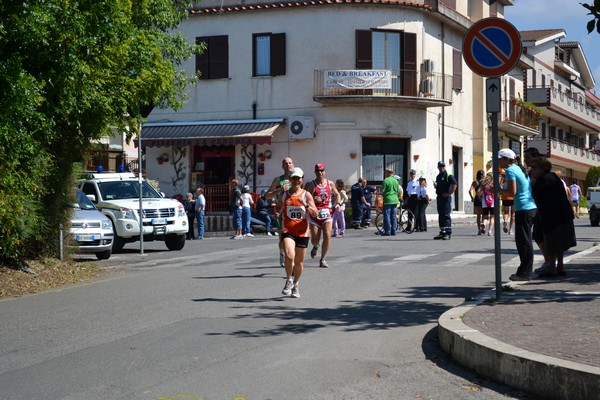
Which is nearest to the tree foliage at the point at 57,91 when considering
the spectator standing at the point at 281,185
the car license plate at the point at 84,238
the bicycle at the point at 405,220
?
the car license plate at the point at 84,238

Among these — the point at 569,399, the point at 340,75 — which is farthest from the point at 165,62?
the point at 340,75

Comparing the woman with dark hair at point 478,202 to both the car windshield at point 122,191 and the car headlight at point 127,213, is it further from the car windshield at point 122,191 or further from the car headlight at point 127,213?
the car headlight at point 127,213

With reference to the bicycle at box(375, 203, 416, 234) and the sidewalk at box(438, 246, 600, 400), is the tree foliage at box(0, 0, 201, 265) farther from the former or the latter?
the bicycle at box(375, 203, 416, 234)

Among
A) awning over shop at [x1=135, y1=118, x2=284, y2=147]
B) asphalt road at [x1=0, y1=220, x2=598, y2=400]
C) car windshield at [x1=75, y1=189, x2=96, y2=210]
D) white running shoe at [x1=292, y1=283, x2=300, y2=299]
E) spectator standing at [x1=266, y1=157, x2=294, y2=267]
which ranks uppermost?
awning over shop at [x1=135, y1=118, x2=284, y2=147]

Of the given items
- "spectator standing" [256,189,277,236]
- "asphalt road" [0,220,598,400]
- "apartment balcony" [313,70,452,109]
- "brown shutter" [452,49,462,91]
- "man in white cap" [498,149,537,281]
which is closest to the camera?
Answer: "asphalt road" [0,220,598,400]

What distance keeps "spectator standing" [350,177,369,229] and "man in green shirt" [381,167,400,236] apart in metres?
7.11

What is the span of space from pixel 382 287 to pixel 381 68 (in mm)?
26634

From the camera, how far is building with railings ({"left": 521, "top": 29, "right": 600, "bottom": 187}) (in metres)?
61.7

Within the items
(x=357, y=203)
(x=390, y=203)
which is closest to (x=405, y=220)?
(x=390, y=203)

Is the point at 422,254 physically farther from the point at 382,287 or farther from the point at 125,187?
the point at 125,187

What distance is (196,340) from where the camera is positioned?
9203 millimetres

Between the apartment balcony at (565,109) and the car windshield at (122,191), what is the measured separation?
39262mm

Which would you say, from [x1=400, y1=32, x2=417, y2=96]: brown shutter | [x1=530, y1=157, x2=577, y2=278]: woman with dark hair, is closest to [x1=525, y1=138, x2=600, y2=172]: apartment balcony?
[x1=400, y1=32, x2=417, y2=96]: brown shutter

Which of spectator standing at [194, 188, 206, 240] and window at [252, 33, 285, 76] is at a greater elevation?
window at [252, 33, 285, 76]
